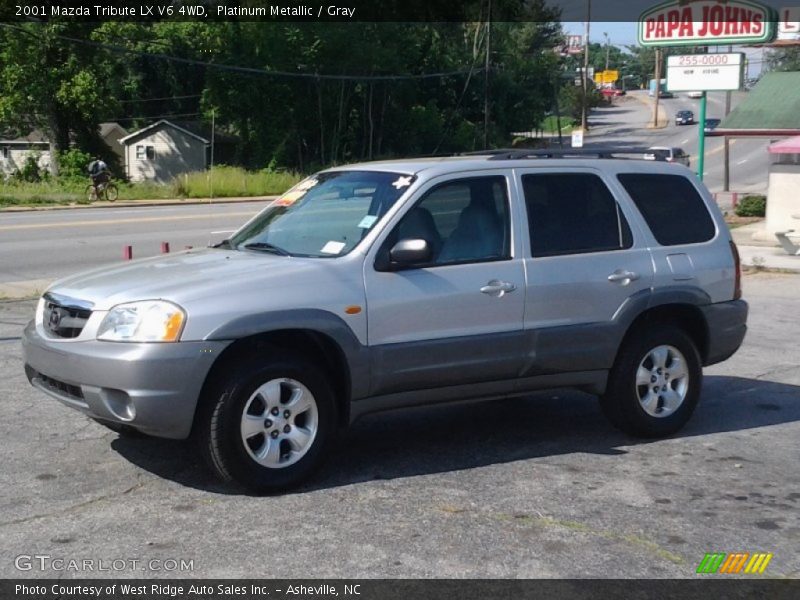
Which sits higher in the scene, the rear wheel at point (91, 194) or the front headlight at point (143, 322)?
the front headlight at point (143, 322)

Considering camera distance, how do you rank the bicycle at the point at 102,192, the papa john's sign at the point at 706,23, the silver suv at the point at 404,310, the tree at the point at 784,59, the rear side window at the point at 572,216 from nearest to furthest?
the silver suv at the point at 404,310 → the rear side window at the point at 572,216 → the papa john's sign at the point at 706,23 → the bicycle at the point at 102,192 → the tree at the point at 784,59

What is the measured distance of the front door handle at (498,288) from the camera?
6.41m

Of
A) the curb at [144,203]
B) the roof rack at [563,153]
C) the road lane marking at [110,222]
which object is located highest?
the roof rack at [563,153]

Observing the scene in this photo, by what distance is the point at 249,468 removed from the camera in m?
5.69

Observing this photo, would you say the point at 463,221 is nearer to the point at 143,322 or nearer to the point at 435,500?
the point at 435,500

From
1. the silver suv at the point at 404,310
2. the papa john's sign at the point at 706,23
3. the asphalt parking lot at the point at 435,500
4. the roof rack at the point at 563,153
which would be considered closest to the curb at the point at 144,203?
the papa john's sign at the point at 706,23

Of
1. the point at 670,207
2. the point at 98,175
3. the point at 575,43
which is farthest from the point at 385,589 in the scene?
the point at 575,43

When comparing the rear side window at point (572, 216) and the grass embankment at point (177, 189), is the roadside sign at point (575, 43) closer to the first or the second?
the grass embankment at point (177, 189)

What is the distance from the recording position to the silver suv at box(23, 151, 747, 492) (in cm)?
561

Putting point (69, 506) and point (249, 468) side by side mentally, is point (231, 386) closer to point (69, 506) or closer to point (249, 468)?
point (249, 468)

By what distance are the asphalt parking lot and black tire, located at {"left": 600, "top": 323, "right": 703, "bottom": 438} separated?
0.15 metres

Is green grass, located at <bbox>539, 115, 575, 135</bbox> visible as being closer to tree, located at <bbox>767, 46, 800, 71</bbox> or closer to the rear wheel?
tree, located at <bbox>767, 46, 800, 71</bbox>

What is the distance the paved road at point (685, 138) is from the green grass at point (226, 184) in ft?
68.8

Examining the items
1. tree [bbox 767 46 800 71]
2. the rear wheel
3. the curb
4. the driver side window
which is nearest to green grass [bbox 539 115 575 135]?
tree [bbox 767 46 800 71]
